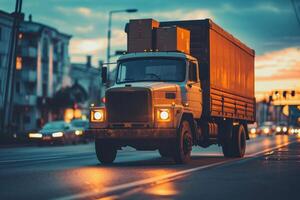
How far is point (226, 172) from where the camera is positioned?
648 inches

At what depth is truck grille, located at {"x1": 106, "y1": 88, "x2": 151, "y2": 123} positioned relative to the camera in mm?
18906

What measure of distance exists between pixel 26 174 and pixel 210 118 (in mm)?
7706

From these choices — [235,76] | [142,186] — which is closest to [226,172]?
[142,186]

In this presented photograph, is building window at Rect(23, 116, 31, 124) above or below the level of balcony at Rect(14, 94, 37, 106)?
below

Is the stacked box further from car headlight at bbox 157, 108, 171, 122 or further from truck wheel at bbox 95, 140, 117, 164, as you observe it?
truck wheel at bbox 95, 140, 117, 164

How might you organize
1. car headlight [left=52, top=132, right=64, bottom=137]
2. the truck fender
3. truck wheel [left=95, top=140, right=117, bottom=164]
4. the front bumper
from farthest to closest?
1. car headlight [left=52, top=132, right=64, bottom=137]
2. truck wheel [left=95, top=140, right=117, bottom=164]
3. the truck fender
4. the front bumper

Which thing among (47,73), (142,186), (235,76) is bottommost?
(142,186)

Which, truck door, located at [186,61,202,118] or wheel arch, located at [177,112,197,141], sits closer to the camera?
wheel arch, located at [177,112,197,141]

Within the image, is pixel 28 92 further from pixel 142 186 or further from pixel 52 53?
pixel 142 186

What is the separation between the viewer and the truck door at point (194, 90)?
65.8ft

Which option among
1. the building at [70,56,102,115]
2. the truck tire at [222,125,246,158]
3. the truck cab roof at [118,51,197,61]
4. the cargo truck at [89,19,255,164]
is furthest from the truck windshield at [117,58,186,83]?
the building at [70,56,102,115]

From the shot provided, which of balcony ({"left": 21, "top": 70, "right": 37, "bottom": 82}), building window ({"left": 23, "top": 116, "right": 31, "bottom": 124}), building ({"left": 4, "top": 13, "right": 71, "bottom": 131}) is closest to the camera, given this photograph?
building ({"left": 4, "top": 13, "right": 71, "bottom": 131})

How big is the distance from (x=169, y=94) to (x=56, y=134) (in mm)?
24984

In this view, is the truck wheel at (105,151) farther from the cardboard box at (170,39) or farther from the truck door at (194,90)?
the cardboard box at (170,39)
